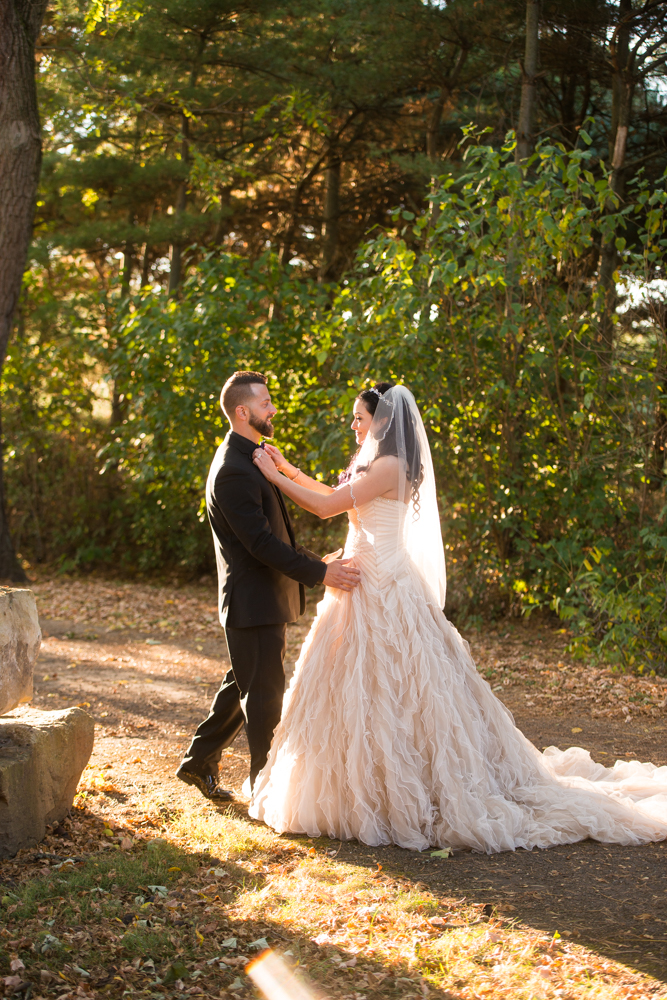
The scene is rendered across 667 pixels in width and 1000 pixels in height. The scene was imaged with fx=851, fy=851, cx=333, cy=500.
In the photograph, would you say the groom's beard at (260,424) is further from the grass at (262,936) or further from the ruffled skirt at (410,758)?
the grass at (262,936)

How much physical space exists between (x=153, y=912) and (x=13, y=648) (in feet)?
4.02

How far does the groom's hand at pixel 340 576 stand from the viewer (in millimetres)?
4152

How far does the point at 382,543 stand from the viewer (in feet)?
14.0

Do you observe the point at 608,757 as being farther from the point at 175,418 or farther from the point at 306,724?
the point at 175,418

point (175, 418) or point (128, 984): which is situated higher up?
point (175, 418)

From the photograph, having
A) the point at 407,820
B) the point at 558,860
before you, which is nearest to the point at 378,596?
the point at 407,820

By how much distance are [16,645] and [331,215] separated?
10802mm

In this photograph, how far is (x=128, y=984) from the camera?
2.76 meters

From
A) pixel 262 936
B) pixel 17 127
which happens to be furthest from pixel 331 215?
pixel 262 936

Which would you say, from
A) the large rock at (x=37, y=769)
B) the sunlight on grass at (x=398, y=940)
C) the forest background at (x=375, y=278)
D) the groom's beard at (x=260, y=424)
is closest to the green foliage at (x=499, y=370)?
the forest background at (x=375, y=278)

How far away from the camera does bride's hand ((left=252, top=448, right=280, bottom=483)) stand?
4098mm

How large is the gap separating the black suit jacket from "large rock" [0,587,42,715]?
0.88 m

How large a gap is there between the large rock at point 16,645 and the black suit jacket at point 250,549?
880 millimetres

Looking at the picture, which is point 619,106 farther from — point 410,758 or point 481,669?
point 410,758
